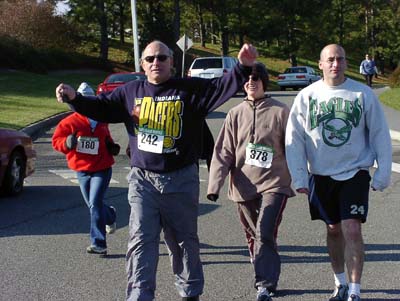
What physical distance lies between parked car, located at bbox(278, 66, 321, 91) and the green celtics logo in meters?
38.1

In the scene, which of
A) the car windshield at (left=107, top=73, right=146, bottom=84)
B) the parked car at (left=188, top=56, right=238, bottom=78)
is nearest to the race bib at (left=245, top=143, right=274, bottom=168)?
the car windshield at (left=107, top=73, right=146, bottom=84)

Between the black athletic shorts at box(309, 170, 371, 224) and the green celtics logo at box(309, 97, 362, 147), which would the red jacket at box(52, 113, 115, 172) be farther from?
the green celtics logo at box(309, 97, 362, 147)

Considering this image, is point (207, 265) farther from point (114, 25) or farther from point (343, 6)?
point (343, 6)

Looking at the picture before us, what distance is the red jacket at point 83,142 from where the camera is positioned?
7133mm

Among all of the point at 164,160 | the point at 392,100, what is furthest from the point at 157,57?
the point at 392,100

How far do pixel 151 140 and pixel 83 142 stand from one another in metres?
2.20

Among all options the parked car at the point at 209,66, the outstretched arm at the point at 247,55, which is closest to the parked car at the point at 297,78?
the parked car at the point at 209,66

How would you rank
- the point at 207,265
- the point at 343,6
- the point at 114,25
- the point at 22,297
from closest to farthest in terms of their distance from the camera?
→ the point at 22,297 < the point at 207,265 < the point at 114,25 < the point at 343,6

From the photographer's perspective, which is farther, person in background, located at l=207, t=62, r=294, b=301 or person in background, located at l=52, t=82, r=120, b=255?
person in background, located at l=52, t=82, r=120, b=255

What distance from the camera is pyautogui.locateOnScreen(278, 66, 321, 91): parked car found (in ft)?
142

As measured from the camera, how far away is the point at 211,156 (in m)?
6.07

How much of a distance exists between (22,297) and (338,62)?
295 cm

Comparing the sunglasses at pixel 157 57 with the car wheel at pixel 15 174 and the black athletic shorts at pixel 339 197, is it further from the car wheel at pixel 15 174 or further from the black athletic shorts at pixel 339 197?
the car wheel at pixel 15 174

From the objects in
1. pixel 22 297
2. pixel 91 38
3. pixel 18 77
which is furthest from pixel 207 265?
pixel 91 38
